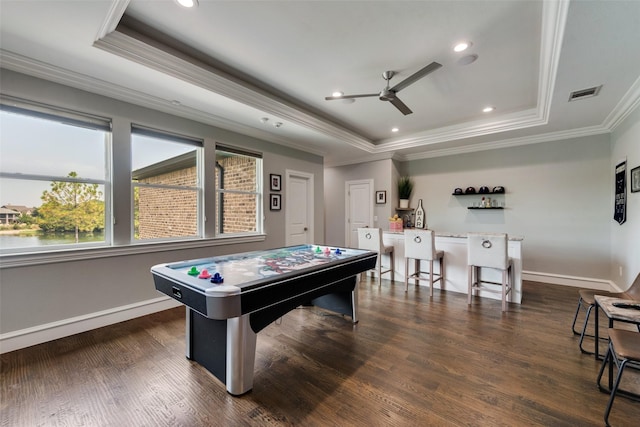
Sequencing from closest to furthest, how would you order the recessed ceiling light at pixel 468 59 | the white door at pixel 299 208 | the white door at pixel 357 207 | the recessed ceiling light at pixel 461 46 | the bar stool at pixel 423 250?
1. the recessed ceiling light at pixel 461 46
2. the recessed ceiling light at pixel 468 59
3. the bar stool at pixel 423 250
4. the white door at pixel 299 208
5. the white door at pixel 357 207

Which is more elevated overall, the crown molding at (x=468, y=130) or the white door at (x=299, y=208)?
the crown molding at (x=468, y=130)

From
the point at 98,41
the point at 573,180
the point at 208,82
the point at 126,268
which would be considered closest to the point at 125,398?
the point at 126,268

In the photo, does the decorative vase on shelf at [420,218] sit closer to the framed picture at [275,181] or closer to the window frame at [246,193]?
the framed picture at [275,181]

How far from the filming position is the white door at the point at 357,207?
6.26 metres

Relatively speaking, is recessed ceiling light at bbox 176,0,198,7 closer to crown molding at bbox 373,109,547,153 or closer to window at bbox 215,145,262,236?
window at bbox 215,145,262,236

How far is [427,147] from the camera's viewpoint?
5469 mm

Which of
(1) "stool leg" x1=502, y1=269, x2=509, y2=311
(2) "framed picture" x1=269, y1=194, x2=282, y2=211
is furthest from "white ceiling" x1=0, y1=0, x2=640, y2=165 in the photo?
(1) "stool leg" x1=502, y1=269, x2=509, y2=311

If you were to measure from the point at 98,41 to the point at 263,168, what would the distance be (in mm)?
2733

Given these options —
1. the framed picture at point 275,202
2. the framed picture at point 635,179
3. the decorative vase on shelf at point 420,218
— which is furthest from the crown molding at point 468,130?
the framed picture at point 275,202

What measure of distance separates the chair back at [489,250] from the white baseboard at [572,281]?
6.70ft

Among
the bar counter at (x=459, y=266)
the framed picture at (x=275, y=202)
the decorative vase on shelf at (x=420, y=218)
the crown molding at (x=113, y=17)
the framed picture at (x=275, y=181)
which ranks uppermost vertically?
the crown molding at (x=113, y=17)

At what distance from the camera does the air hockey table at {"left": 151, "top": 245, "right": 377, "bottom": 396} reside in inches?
64.0

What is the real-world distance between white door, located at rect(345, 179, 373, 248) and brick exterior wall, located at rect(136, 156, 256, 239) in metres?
2.76

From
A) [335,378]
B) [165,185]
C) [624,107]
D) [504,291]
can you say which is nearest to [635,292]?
[504,291]
